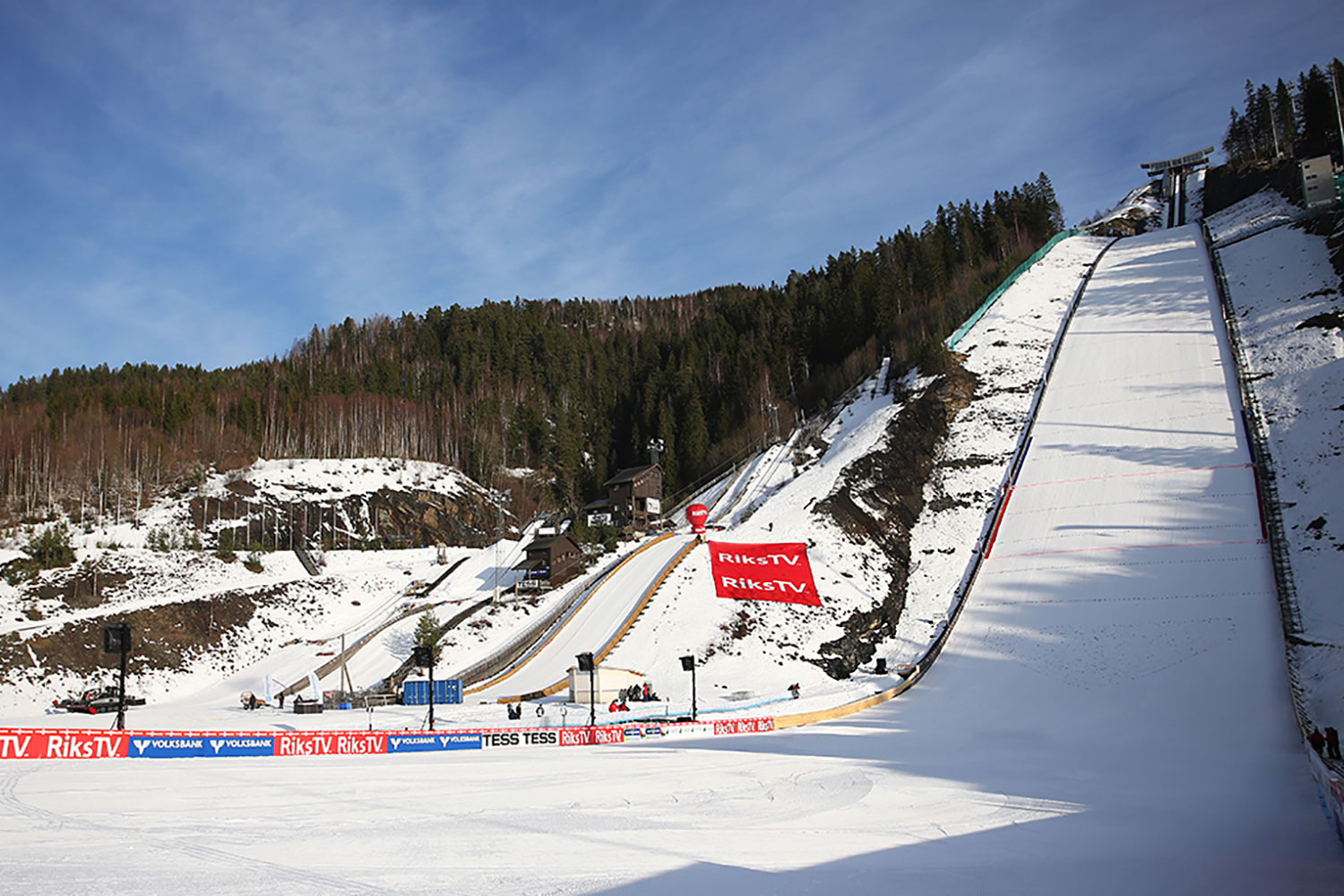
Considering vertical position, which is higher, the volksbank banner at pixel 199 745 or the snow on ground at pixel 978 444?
the snow on ground at pixel 978 444

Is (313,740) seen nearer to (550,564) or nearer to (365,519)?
(550,564)

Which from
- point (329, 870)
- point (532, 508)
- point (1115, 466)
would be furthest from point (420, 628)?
point (532, 508)

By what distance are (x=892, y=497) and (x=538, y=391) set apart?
67.9 meters

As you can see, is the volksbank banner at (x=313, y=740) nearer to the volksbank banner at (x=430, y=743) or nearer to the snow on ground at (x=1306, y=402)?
the volksbank banner at (x=430, y=743)

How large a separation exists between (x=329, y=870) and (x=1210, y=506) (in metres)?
31.4

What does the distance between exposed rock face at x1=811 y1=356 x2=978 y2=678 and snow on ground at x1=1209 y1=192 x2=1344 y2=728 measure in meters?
13.2

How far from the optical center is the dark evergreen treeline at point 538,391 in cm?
6125

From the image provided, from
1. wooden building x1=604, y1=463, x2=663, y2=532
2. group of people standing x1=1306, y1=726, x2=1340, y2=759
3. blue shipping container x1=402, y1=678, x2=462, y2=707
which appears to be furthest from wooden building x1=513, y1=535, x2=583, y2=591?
group of people standing x1=1306, y1=726, x2=1340, y2=759

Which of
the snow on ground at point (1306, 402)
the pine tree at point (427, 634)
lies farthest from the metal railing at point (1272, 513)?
the pine tree at point (427, 634)

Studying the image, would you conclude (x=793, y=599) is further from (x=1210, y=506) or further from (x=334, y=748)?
(x=1210, y=506)

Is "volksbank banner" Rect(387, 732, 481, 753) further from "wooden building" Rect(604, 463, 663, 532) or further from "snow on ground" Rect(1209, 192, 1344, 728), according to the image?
"wooden building" Rect(604, 463, 663, 532)

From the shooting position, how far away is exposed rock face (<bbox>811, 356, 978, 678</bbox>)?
29344mm

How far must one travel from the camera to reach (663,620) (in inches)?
1228

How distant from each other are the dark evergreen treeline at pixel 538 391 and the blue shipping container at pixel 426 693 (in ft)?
117
